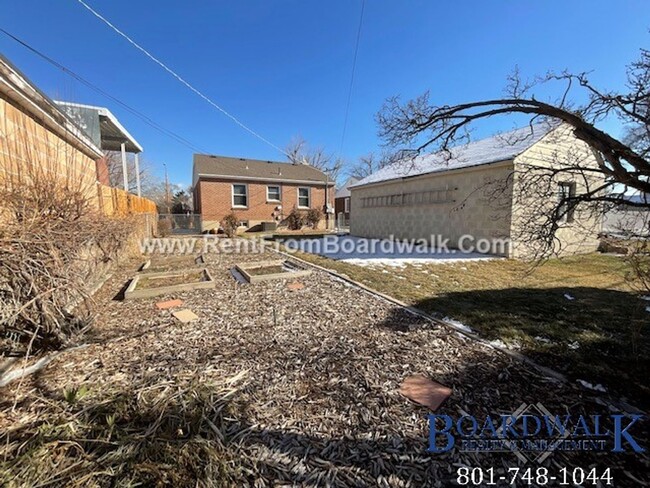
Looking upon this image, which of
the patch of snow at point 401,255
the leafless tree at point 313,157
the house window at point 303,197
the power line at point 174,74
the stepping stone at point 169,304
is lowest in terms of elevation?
the stepping stone at point 169,304

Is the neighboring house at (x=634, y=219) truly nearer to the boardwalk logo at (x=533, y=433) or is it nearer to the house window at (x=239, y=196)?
the boardwalk logo at (x=533, y=433)

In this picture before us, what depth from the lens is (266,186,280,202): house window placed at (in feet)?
60.0

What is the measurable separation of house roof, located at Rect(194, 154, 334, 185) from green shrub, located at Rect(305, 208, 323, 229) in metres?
2.33

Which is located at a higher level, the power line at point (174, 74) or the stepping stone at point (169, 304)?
the power line at point (174, 74)

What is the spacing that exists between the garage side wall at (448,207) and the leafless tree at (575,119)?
8.55ft

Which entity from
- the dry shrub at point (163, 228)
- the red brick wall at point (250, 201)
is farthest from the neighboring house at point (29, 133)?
the red brick wall at point (250, 201)

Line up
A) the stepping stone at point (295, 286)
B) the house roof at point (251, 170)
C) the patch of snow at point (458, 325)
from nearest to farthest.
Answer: the patch of snow at point (458, 325) → the stepping stone at point (295, 286) → the house roof at point (251, 170)

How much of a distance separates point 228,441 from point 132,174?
33327 millimetres

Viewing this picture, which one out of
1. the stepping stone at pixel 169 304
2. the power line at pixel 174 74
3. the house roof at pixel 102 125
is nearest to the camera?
the stepping stone at pixel 169 304

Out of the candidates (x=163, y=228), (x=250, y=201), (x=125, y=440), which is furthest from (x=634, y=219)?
(x=250, y=201)

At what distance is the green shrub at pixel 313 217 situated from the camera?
18.7 m

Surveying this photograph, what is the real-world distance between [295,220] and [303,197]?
2269mm

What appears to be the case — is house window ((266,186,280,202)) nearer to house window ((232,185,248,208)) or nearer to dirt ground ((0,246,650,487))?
house window ((232,185,248,208))

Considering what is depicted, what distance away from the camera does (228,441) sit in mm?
1600
